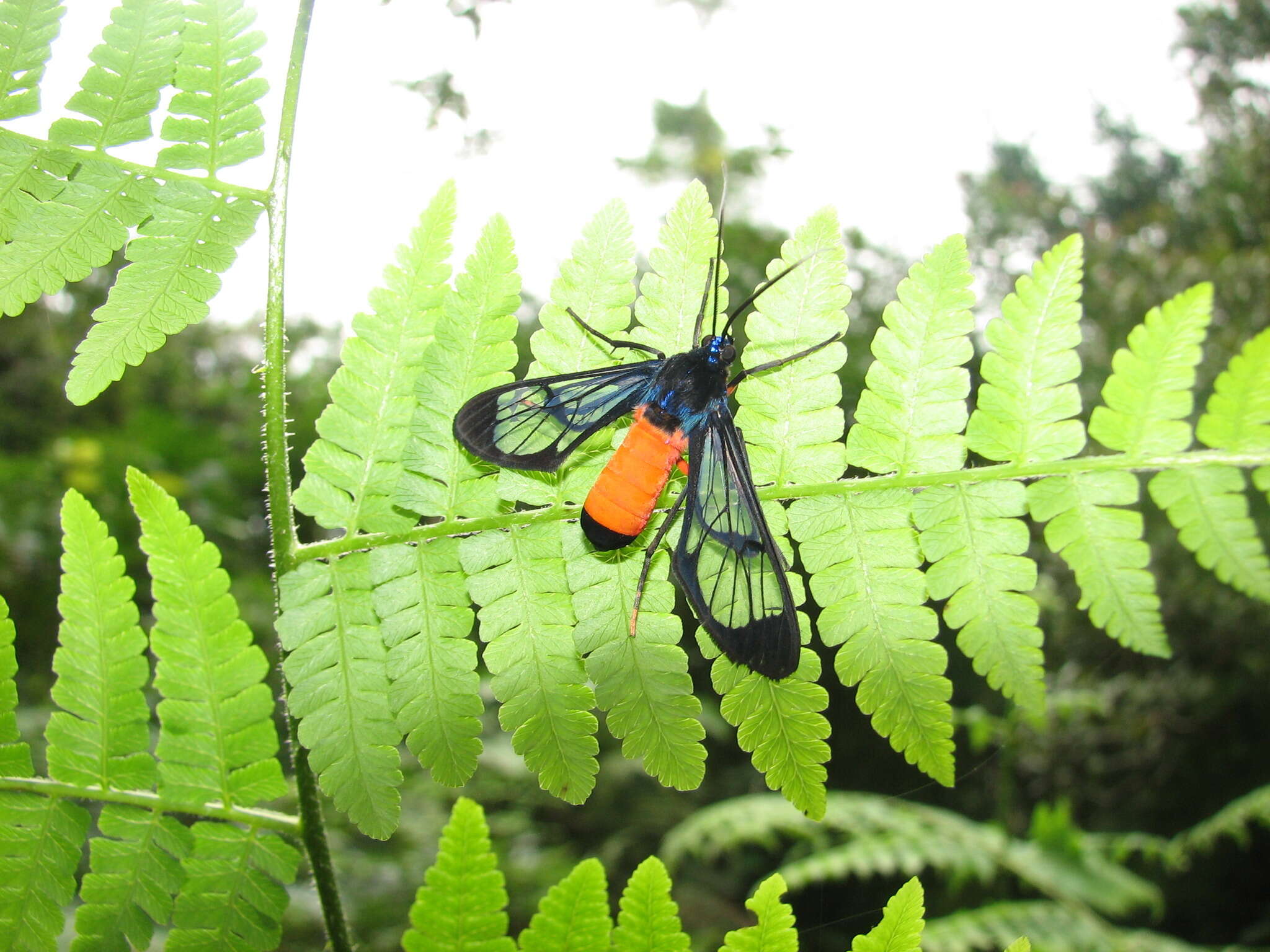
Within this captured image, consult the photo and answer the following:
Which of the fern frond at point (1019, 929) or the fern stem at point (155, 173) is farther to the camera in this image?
the fern frond at point (1019, 929)

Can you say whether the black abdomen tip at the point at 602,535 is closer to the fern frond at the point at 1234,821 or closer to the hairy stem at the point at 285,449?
the hairy stem at the point at 285,449

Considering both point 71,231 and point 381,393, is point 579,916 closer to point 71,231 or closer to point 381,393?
point 381,393

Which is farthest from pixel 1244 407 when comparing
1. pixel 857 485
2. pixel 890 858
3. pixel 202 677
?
pixel 890 858

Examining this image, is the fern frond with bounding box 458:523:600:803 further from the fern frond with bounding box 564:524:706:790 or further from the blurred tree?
the blurred tree

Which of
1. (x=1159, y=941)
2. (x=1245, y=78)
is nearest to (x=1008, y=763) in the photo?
(x=1159, y=941)

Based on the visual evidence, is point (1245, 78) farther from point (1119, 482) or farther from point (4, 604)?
point (4, 604)

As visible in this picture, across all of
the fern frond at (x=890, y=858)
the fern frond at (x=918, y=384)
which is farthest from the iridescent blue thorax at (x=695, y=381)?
the fern frond at (x=890, y=858)
